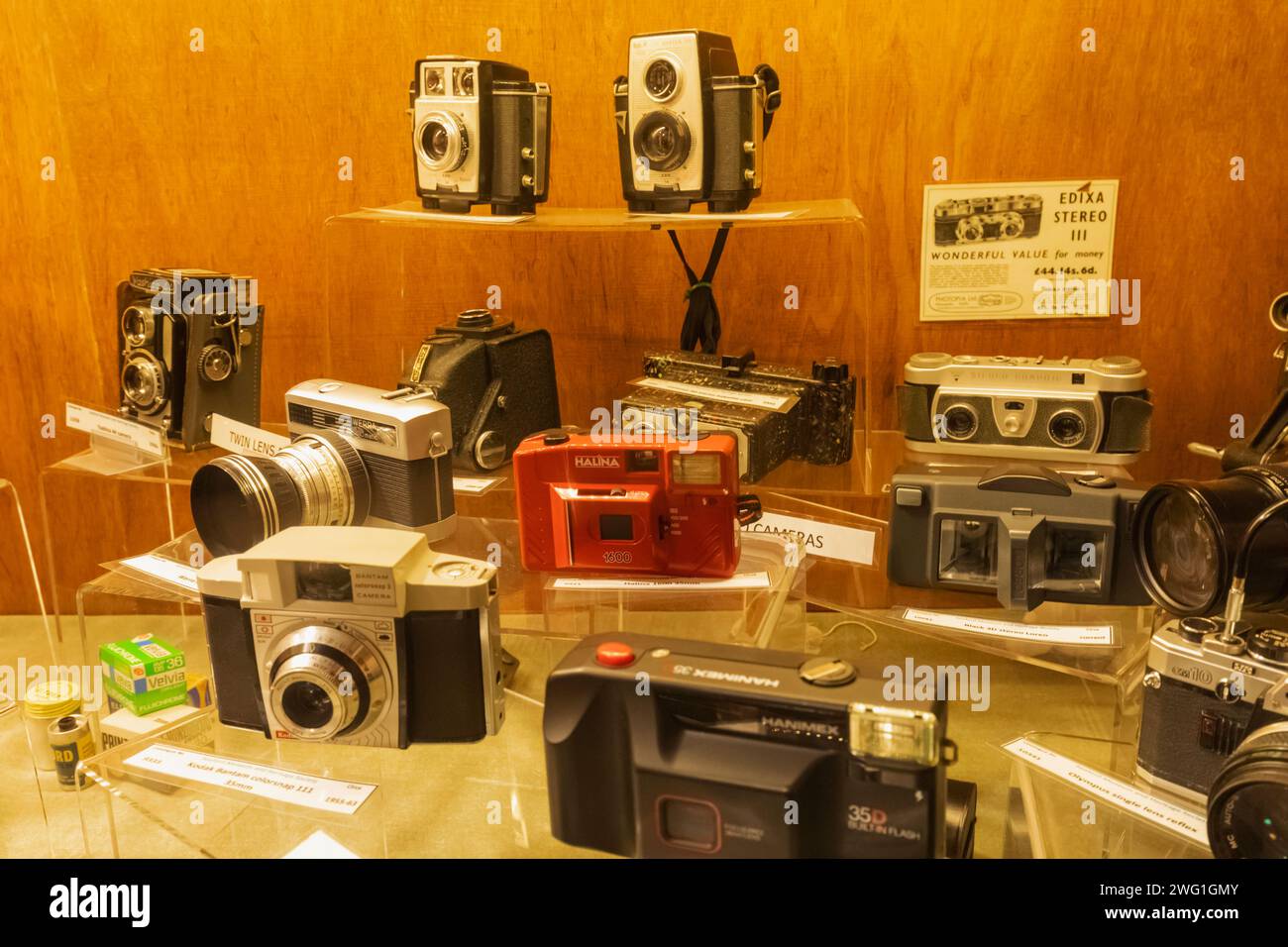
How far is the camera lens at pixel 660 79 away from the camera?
5.77 ft

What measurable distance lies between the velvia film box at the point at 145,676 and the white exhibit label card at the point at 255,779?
21.0 inches

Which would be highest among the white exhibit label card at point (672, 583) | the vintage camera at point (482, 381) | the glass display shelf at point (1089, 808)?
the vintage camera at point (482, 381)

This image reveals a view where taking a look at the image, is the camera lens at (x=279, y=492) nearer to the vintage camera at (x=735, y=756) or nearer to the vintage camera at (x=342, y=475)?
the vintage camera at (x=342, y=475)

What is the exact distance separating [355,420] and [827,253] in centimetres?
100

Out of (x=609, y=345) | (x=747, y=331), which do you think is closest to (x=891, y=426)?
(x=747, y=331)

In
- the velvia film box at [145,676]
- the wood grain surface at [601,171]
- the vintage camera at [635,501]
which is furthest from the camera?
the wood grain surface at [601,171]

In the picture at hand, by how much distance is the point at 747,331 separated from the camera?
88.4 inches

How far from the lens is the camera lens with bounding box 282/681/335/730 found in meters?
1.20

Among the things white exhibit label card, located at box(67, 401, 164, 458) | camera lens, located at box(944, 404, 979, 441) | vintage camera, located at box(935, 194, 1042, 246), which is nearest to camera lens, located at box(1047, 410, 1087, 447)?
camera lens, located at box(944, 404, 979, 441)

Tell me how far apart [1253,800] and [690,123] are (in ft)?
3.99

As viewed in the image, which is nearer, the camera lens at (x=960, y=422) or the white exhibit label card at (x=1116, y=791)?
the white exhibit label card at (x=1116, y=791)

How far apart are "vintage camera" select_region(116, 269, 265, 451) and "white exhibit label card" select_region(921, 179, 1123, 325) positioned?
1253 millimetres

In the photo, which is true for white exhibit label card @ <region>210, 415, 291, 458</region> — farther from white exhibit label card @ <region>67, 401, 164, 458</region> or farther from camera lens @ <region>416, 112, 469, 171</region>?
camera lens @ <region>416, 112, 469, 171</region>

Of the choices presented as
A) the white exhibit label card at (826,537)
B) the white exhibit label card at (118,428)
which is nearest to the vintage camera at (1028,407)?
the white exhibit label card at (826,537)
